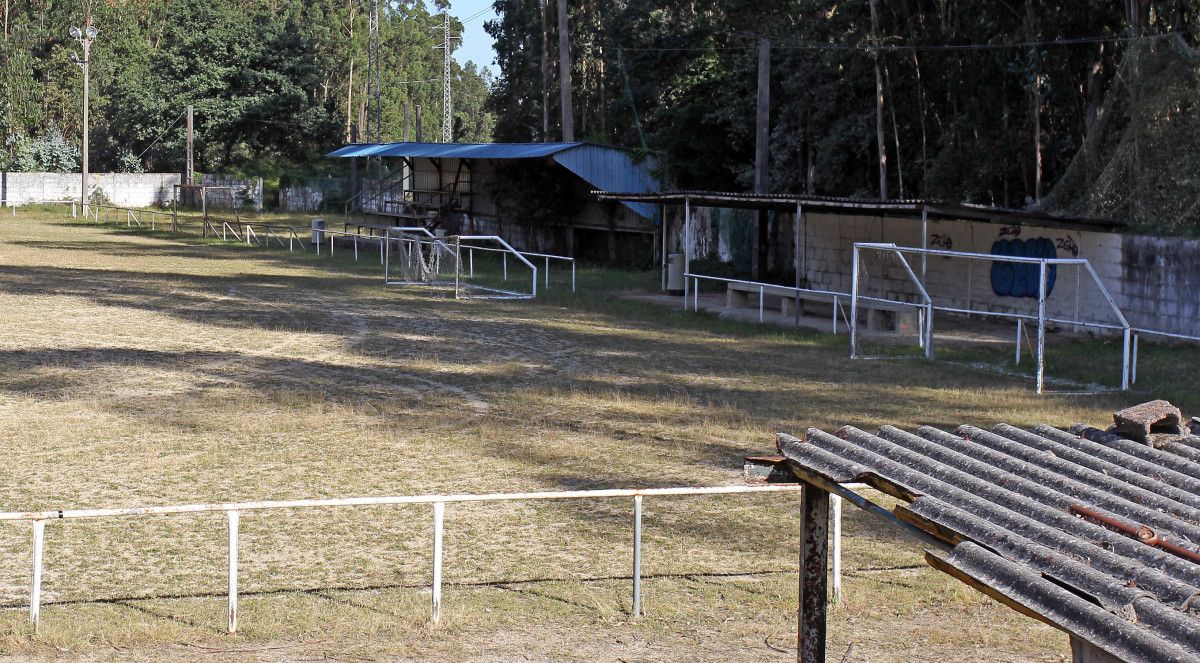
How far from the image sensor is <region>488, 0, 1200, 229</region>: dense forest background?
82.1 feet

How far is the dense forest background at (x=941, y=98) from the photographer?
82.1 ft

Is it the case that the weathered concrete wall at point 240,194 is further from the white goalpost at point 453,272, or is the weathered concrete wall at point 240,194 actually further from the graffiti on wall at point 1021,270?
the graffiti on wall at point 1021,270

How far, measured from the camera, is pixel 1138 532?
4.20m

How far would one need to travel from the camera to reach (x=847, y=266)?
31.5m

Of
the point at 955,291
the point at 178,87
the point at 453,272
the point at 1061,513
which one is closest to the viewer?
the point at 1061,513

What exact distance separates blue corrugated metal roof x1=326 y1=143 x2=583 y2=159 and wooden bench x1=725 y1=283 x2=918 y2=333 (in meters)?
10.8

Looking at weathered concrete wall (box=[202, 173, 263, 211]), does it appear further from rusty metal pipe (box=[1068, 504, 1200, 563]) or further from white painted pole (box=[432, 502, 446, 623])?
rusty metal pipe (box=[1068, 504, 1200, 563])

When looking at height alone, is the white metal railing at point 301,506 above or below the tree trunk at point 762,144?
below

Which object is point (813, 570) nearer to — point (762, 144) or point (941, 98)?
point (762, 144)

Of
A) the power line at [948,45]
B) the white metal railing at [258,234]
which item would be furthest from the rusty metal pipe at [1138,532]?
the white metal railing at [258,234]

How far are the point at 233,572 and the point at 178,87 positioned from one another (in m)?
67.3

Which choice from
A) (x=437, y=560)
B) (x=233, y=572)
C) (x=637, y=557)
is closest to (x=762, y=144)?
(x=637, y=557)

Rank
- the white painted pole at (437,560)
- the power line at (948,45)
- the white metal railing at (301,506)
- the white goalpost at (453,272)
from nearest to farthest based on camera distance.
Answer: the white metal railing at (301,506) < the white painted pole at (437,560) < the power line at (948,45) < the white goalpost at (453,272)

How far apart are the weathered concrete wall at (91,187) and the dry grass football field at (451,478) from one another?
43.9 metres
